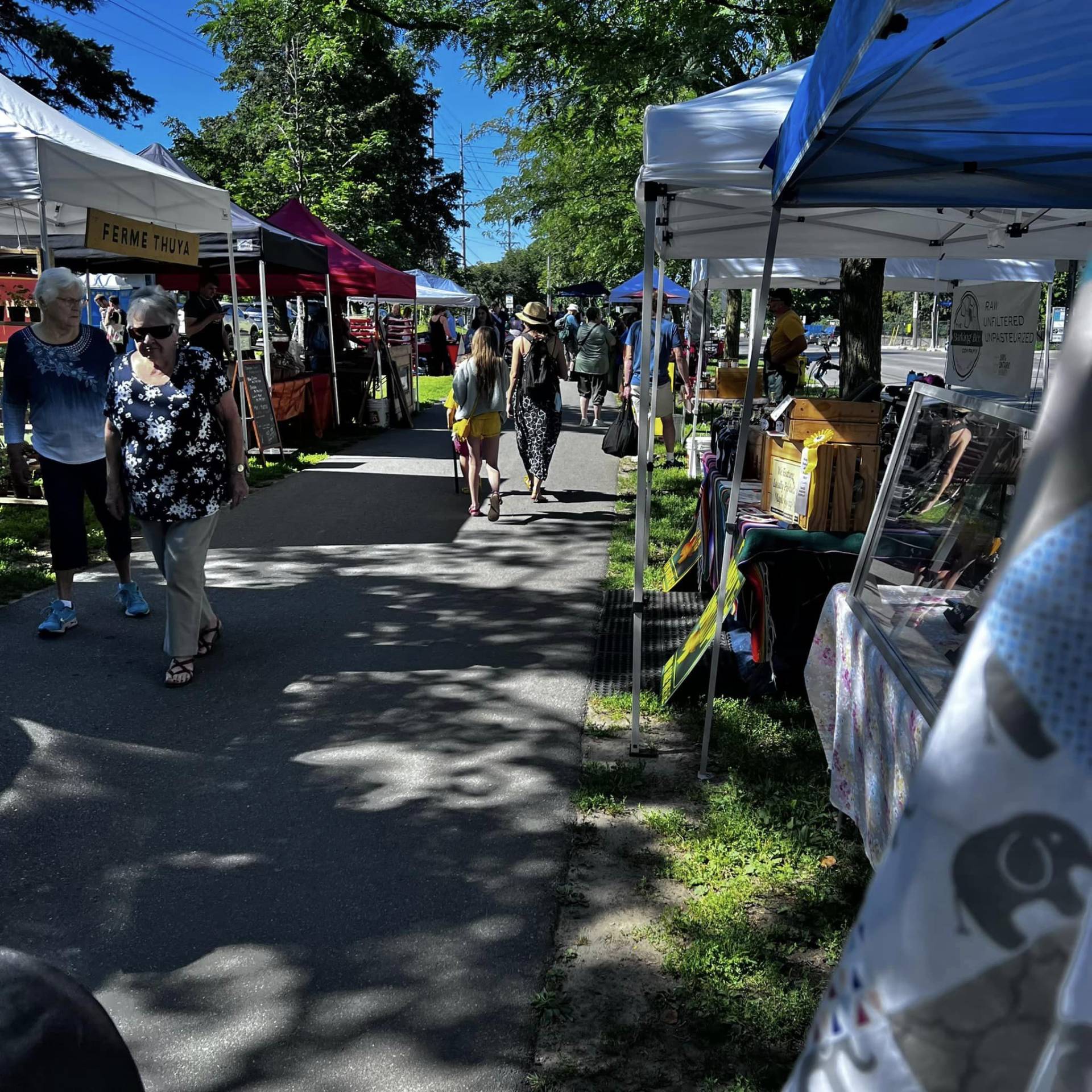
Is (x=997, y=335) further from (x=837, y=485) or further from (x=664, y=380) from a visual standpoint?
(x=664, y=380)

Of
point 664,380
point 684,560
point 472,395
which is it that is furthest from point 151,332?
point 664,380

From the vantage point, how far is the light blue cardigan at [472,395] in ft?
29.0

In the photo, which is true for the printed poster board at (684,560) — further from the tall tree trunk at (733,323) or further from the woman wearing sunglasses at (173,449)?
the tall tree trunk at (733,323)

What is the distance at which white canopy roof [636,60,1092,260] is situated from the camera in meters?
3.75

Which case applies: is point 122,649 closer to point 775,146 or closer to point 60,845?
point 60,845

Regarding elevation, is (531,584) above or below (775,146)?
below

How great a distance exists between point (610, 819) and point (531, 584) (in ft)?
11.3

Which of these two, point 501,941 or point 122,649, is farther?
point 122,649

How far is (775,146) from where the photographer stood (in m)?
3.60

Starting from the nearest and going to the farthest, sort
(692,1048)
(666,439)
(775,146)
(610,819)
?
(692,1048)
(775,146)
(610,819)
(666,439)

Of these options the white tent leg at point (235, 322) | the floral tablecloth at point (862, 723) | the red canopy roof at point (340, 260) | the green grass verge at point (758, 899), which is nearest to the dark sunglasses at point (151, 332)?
the green grass verge at point (758, 899)

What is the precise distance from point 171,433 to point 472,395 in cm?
425

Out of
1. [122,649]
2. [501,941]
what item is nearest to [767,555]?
[501,941]

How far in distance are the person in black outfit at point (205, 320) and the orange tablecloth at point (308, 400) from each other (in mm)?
1500
